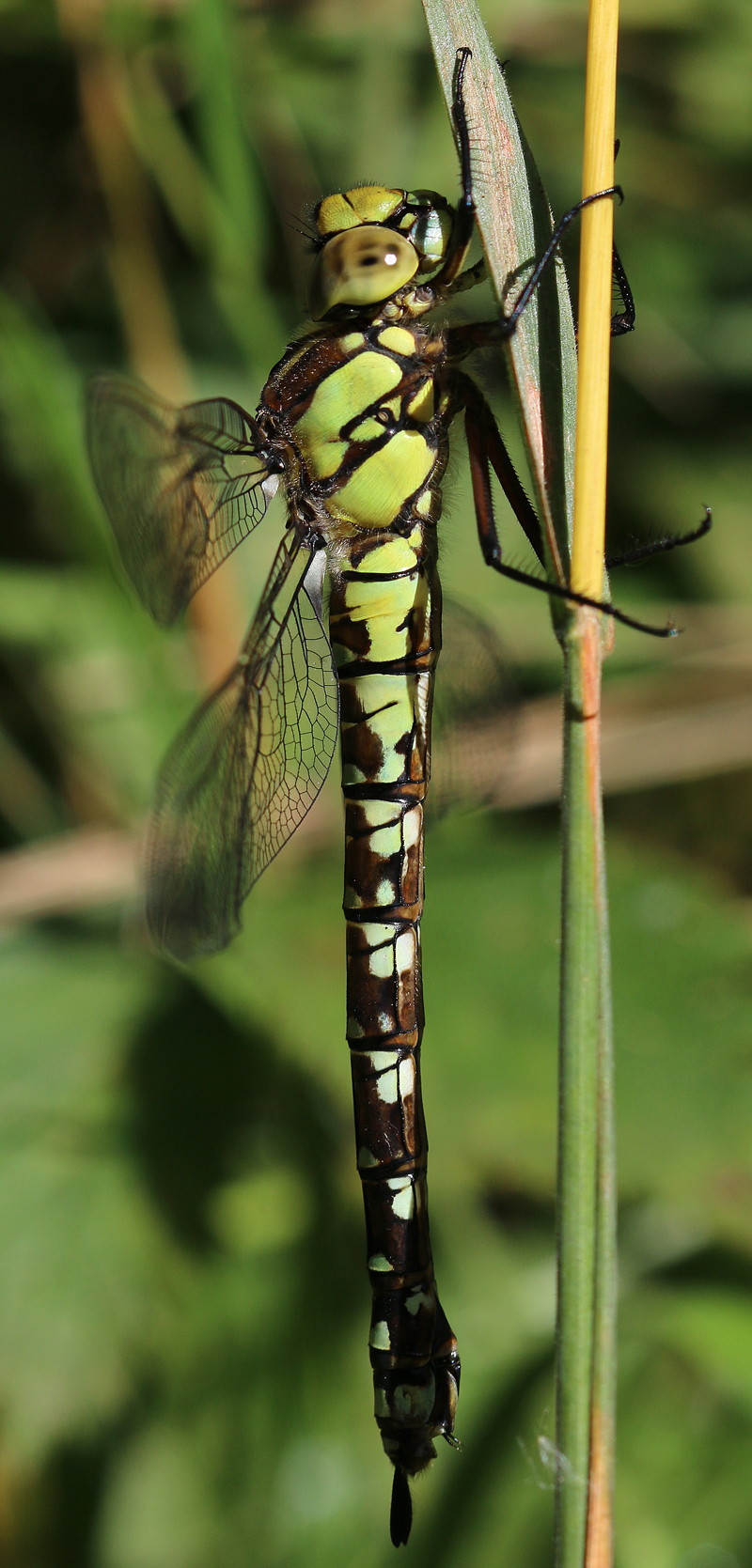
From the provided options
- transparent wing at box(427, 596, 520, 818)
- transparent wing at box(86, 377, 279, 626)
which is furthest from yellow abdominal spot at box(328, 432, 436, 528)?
transparent wing at box(427, 596, 520, 818)

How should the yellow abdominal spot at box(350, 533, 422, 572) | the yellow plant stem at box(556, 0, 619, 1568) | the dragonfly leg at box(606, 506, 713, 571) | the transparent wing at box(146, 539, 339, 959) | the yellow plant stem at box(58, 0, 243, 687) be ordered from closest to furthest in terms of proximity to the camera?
the yellow plant stem at box(556, 0, 619, 1568)
the dragonfly leg at box(606, 506, 713, 571)
the yellow abdominal spot at box(350, 533, 422, 572)
the transparent wing at box(146, 539, 339, 959)
the yellow plant stem at box(58, 0, 243, 687)

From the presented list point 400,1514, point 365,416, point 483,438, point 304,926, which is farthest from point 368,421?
point 400,1514

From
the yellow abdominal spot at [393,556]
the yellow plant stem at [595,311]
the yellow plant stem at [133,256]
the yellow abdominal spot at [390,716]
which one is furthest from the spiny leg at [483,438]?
the yellow plant stem at [133,256]

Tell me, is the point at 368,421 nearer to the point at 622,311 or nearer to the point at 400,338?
the point at 400,338

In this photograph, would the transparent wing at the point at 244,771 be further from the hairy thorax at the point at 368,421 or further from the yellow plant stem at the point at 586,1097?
the yellow plant stem at the point at 586,1097

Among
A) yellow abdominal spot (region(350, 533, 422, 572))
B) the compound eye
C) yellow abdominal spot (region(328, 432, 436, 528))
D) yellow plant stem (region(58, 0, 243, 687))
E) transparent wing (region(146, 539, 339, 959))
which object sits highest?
yellow plant stem (region(58, 0, 243, 687))

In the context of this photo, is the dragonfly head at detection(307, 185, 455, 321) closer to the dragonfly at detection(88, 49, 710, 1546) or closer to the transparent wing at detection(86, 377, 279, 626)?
the dragonfly at detection(88, 49, 710, 1546)
